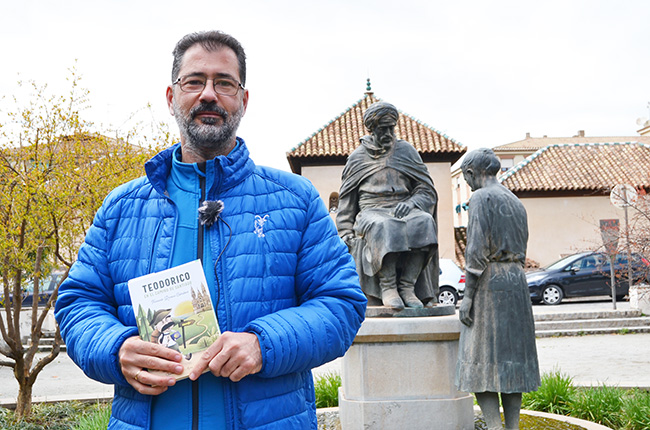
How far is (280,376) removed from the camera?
5.75 ft

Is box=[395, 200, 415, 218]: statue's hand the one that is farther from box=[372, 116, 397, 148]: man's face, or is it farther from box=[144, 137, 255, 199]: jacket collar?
box=[144, 137, 255, 199]: jacket collar

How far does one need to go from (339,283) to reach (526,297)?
10.7 ft

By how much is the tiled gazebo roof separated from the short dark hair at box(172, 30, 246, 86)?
85.4 ft

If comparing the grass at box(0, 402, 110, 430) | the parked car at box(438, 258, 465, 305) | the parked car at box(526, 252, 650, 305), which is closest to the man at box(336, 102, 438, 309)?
the grass at box(0, 402, 110, 430)

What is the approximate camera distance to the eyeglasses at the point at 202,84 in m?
1.93

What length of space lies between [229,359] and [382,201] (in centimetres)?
428

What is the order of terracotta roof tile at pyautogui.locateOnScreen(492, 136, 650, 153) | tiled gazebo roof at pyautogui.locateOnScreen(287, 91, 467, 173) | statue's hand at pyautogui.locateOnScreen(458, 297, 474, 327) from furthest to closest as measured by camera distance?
terracotta roof tile at pyautogui.locateOnScreen(492, 136, 650, 153) < tiled gazebo roof at pyautogui.locateOnScreen(287, 91, 467, 173) < statue's hand at pyautogui.locateOnScreen(458, 297, 474, 327)

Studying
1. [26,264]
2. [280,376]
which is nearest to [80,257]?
[280,376]

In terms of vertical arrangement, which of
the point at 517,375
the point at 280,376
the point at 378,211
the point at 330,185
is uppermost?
the point at 330,185

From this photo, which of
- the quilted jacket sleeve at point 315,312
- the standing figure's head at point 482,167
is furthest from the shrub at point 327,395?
the quilted jacket sleeve at point 315,312

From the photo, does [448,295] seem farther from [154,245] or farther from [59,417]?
[154,245]

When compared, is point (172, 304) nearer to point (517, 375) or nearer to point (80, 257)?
point (80, 257)

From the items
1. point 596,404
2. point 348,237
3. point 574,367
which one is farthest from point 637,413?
point 574,367

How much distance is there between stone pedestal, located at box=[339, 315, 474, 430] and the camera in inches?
202
